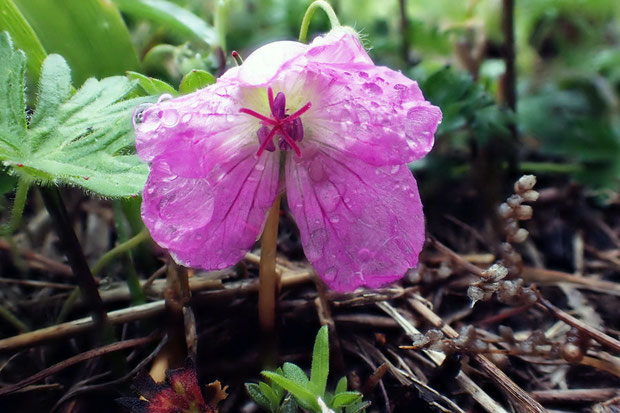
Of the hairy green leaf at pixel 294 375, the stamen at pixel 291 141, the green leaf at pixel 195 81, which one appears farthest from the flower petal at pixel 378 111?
the hairy green leaf at pixel 294 375

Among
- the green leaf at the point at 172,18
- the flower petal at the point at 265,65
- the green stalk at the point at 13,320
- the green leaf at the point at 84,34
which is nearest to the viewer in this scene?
the flower petal at the point at 265,65

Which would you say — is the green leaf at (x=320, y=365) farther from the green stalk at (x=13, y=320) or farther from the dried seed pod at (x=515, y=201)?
the green stalk at (x=13, y=320)

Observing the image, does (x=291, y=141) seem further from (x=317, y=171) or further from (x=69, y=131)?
(x=69, y=131)

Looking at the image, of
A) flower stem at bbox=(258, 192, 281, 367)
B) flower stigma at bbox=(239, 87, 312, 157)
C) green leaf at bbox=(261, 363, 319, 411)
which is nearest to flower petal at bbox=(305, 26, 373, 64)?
flower stigma at bbox=(239, 87, 312, 157)

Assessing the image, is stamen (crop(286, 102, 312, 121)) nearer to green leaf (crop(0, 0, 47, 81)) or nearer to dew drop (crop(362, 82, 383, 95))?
dew drop (crop(362, 82, 383, 95))

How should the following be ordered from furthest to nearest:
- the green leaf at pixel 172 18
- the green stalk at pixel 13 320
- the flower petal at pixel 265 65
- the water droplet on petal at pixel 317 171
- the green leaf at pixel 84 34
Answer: the green leaf at pixel 172 18
the green leaf at pixel 84 34
the green stalk at pixel 13 320
the water droplet on petal at pixel 317 171
the flower petal at pixel 265 65

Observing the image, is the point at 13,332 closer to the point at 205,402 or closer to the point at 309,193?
the point at 205,402

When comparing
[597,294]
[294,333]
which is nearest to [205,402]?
[294,333]
